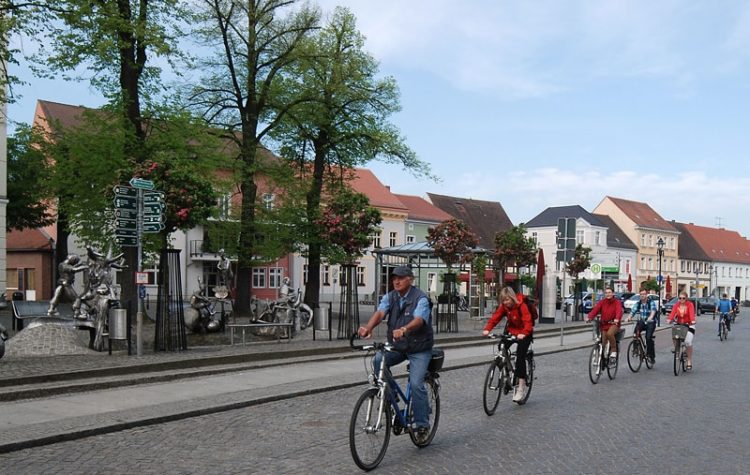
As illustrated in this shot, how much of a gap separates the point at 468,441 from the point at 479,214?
78882mm

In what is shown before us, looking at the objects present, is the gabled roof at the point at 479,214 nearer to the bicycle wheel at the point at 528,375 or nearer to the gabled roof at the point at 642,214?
the gabled roof at the point at 642,214

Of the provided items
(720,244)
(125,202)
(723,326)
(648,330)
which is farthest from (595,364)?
(720,244)

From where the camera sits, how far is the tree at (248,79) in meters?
29.3

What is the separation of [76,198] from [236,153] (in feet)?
28.1

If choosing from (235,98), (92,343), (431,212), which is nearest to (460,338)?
(92,343)

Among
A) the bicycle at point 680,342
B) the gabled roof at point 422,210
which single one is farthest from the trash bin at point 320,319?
the gabled roof at point 422,210

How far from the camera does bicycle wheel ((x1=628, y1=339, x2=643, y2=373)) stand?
16.2 m

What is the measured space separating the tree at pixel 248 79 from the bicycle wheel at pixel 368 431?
2239 cm

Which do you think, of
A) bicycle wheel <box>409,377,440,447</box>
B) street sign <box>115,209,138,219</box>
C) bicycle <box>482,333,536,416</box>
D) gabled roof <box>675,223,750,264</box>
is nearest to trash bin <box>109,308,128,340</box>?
street sign <box>115,209,138,219</box>

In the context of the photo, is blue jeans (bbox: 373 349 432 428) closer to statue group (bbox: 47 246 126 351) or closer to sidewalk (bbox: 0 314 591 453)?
sidewalk (bbox: 0 314 591 453)

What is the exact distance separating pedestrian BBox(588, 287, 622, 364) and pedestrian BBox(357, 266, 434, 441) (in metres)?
7.41

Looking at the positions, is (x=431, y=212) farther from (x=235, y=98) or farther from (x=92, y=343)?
(x=92, y=343)

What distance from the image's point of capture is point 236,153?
30.6m

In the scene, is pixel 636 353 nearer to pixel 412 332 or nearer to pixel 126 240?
pixel 412 332
